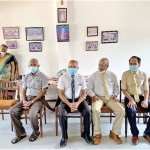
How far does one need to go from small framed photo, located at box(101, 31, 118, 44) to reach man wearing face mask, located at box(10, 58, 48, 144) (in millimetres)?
1660

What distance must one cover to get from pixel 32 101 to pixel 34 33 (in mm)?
1741

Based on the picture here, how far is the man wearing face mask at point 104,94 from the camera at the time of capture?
2.69 meters

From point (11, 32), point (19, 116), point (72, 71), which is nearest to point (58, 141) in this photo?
point (19, 116)

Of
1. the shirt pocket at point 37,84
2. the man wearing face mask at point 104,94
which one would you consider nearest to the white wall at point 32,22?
the shirt pocket at point 37,84

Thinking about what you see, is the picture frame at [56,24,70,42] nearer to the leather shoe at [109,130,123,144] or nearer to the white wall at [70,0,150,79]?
the white wall at [70,0,150,79]

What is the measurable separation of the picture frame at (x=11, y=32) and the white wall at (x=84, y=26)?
84mm

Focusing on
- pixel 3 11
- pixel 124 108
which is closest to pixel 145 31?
pixel 124 108

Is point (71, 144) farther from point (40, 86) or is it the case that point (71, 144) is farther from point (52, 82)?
point (52, 82)

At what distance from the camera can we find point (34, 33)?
13.2ft

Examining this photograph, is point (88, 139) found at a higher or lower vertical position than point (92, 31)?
lower

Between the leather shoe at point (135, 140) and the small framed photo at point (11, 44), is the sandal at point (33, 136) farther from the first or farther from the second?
the small framed photo at point (11, 44)

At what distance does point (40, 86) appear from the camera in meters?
3.03

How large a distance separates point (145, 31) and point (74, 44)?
59.1 inches

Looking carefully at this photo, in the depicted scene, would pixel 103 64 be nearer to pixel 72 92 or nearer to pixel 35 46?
pixel 72 92
